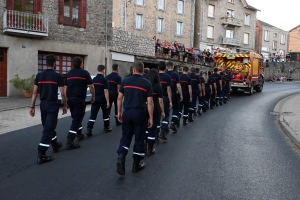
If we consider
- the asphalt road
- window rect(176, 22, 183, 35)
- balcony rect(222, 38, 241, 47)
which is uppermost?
window rect(176, 22, 183, 35)

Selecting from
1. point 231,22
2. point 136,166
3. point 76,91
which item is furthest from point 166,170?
point 231,22

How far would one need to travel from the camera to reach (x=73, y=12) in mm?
21453

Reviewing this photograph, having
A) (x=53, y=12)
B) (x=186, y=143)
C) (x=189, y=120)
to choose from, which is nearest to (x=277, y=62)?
(x=53, y=12)

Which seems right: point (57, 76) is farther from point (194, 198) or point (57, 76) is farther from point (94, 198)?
point (194, 198)

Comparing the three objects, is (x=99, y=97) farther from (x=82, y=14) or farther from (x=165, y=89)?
(x=82, y=14)

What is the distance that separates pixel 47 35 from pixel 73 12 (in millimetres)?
2767

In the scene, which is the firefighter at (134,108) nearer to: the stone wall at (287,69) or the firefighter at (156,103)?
the firefighter at (156,103)

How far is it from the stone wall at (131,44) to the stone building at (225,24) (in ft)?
59.2

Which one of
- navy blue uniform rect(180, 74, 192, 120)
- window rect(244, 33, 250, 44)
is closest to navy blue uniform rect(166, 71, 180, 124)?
navy blue uniform rect(180, 74, 192, 120)

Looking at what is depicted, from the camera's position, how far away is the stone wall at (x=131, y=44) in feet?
79.5

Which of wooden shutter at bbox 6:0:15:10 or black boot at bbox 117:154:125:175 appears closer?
black boot at bbox 117:154:125:175

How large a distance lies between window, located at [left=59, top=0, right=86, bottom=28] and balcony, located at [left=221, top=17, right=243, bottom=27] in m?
30.2

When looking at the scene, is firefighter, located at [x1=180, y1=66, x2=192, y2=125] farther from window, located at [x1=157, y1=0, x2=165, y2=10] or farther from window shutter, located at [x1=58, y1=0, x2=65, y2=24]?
window, located at [x1=157, y1=0, x2=165, y2=10]

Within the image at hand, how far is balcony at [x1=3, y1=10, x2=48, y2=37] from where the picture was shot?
1823 cm
